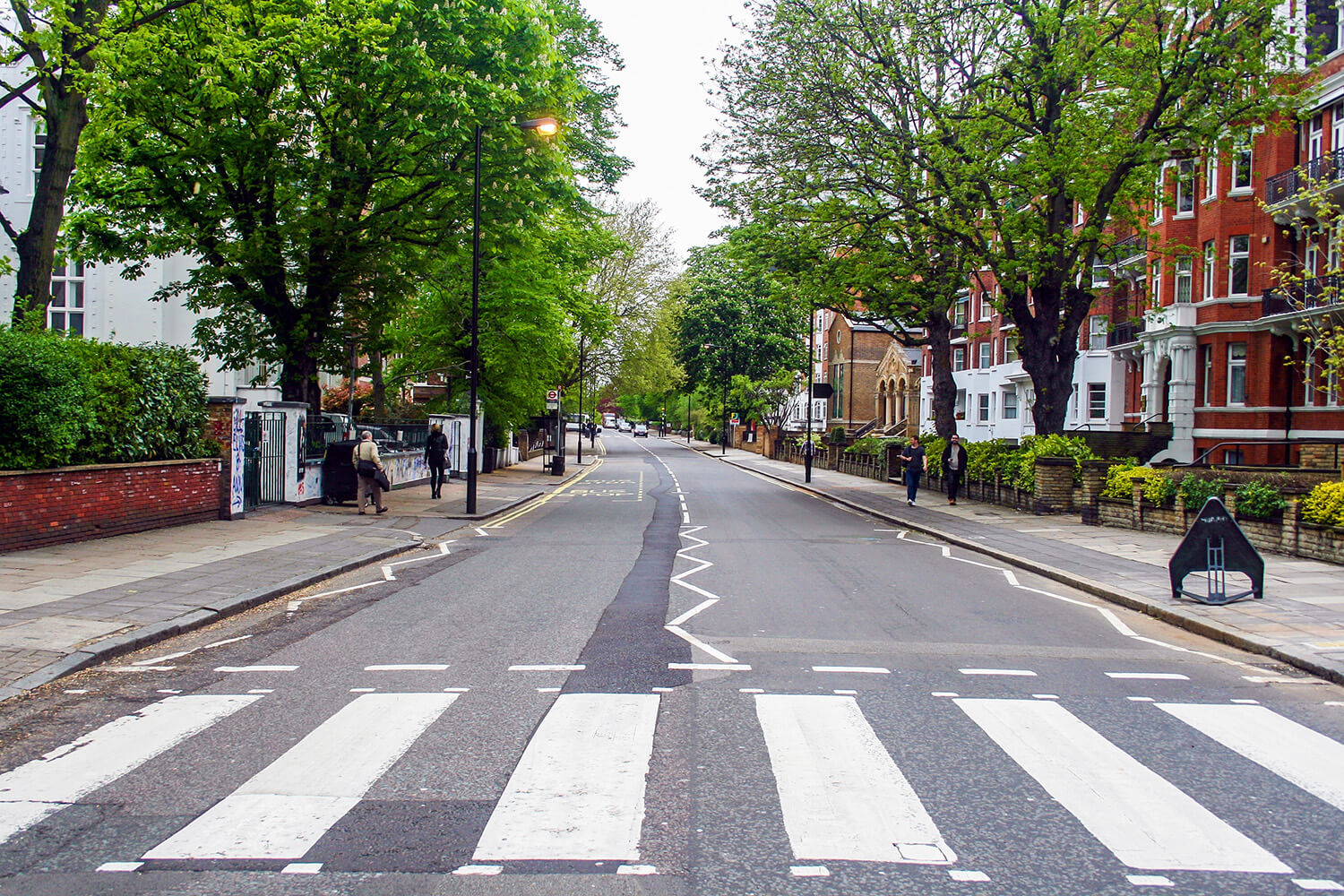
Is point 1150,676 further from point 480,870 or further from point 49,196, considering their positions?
point 49,196

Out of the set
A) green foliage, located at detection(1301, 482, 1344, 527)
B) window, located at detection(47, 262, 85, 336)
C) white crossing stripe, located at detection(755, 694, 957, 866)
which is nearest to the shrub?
green foliage, located at detection(1301, 482, 1344, 527)

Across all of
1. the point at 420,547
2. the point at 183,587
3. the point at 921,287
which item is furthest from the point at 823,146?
the point at 183,587

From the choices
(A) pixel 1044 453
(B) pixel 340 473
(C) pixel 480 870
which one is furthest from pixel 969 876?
(A) pixel 1044 453

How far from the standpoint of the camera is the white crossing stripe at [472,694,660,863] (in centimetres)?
402

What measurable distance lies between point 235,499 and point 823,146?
16670 mm

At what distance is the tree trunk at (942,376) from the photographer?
30719mm

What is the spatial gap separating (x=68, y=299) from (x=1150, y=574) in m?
33.8

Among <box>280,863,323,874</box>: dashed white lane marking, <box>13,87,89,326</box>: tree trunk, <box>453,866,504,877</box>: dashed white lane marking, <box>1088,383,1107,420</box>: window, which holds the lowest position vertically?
<box>280,863,323,874</box>: dashed white lane marking

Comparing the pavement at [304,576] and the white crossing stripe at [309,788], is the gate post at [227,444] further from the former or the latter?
the white crossing stripe at [309,788]

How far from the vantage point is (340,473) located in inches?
832

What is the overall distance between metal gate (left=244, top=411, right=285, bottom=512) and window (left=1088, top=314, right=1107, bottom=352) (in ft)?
114

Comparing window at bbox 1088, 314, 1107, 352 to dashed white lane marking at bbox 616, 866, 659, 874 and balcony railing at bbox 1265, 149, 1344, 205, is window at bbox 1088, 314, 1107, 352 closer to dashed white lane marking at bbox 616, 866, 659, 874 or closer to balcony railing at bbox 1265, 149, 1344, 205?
balcony railing at bbox 1265, 149, 1344, 205

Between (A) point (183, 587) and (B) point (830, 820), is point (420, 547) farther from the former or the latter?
(B) point (830, 820)

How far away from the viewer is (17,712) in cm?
611
